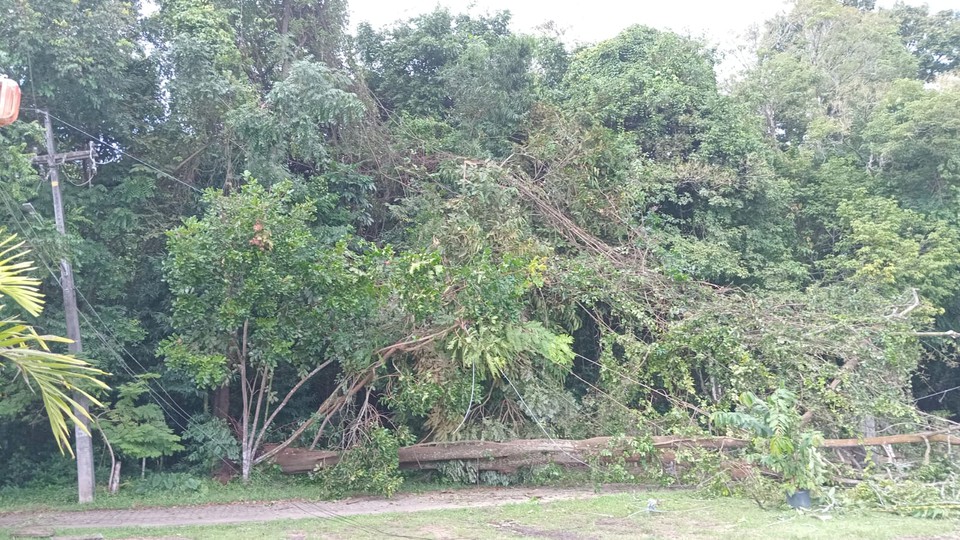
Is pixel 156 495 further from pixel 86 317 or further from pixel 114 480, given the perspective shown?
pixel 86 317

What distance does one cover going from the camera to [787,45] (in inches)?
947

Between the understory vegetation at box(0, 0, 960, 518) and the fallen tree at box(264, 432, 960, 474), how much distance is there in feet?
0.34

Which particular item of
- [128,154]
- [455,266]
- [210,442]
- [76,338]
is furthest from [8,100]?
[210,442]

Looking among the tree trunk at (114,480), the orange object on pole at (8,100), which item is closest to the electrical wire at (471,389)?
the tree trunk at (114,480)

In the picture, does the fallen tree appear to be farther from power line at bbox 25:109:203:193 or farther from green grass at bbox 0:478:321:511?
power line at bbox 25:109:203:193

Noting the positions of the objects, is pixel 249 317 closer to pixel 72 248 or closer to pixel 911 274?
pixel 72 248

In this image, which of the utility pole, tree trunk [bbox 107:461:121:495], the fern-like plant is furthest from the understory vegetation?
tree trunk [bbox 107:461:121:495]

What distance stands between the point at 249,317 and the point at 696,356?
279 inches

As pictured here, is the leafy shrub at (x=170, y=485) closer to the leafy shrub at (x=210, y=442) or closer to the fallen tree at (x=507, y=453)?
the leafy shrub at (x=210, y=442)

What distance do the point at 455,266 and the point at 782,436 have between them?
562cm

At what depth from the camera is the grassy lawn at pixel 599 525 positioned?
24.8ft

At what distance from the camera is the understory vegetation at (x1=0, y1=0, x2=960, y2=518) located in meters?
10.7

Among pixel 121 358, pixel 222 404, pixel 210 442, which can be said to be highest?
pixel 121 358

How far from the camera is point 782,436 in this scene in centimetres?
828
